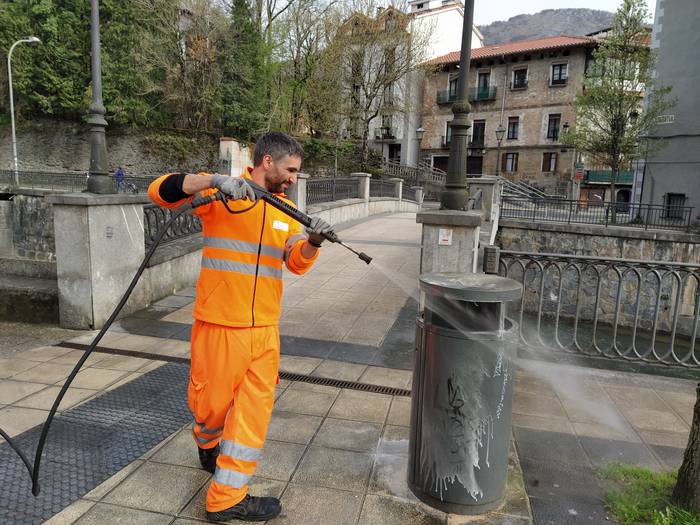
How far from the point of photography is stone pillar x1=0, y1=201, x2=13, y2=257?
1748 centimetres

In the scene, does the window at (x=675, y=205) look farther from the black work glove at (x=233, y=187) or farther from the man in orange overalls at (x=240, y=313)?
the black work glove at (x=233, y=187)

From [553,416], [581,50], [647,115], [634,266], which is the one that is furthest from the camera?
[581,50]

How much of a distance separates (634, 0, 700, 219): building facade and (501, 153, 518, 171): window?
1760cm

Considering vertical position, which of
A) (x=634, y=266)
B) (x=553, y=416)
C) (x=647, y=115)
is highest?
(x=647, y=115)

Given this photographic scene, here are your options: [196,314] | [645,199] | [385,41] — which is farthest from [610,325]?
[385,41]

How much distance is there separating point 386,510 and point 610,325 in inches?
603

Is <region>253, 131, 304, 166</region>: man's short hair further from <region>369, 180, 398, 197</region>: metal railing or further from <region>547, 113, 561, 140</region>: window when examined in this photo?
<region>547, 113, 561, 140</region>: window

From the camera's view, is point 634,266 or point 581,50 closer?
point 634,266

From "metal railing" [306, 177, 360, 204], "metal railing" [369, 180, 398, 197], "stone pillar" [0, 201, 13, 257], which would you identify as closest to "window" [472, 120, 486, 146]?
"metal railing" [369, 180, 398, 197]

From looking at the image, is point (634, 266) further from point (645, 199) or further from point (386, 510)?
point (645, 199)

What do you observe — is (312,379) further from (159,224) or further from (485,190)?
(485,190)

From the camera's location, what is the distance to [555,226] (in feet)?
59.7

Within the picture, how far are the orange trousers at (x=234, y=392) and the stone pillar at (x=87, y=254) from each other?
4.07 meters

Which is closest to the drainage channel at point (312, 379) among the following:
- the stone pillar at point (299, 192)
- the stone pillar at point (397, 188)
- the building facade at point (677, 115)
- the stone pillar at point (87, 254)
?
the stone pillar at point (87, 254)
